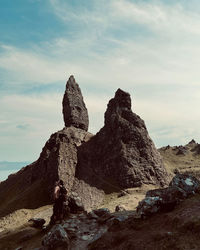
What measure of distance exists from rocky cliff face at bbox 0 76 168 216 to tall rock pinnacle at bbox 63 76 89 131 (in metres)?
7.27

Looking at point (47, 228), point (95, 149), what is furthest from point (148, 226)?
point (95, 149)

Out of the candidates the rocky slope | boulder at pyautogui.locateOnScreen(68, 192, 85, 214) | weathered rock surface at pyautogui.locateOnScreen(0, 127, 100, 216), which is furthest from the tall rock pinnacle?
boulder at pyautogui.locateOnScreen(68, 192, 85, 214)

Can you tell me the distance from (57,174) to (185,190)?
50.7 meters

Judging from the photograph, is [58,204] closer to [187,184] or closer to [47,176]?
[187,184]

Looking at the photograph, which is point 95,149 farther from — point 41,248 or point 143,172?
point 41,248

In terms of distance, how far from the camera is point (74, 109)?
380 ft

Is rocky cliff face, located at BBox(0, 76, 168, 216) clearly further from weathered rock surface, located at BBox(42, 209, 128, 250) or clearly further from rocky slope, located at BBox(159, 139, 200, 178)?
rocky slope, located at BBox(159, 139, 200, 178)

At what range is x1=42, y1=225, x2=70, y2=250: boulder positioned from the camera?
3023cm

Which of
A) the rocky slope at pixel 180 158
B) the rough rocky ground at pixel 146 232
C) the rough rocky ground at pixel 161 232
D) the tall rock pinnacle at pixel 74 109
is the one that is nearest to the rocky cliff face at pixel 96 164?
the tall rock pinnacle at pixel 74 109

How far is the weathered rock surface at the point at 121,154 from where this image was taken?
276 ft

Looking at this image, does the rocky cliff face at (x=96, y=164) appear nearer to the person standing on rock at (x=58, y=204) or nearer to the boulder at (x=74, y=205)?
the boulder at (x=74, y=205)

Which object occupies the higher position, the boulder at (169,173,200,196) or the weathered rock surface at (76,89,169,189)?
the weathered rock surface at (76,89,169,189)

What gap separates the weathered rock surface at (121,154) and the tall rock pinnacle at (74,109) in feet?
58.4

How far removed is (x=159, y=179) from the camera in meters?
86.8
